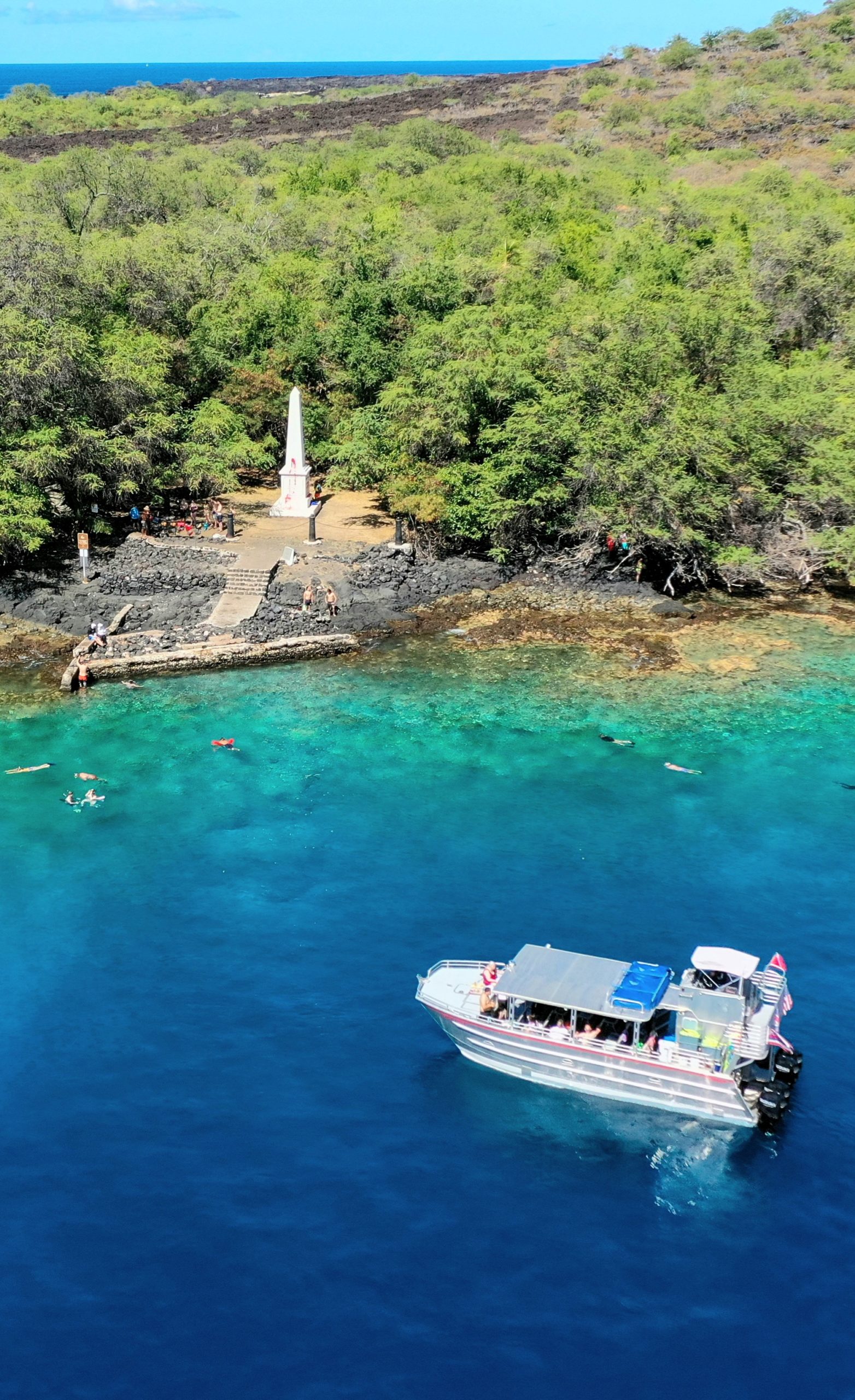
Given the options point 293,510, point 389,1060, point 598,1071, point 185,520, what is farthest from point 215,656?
point 598,1071

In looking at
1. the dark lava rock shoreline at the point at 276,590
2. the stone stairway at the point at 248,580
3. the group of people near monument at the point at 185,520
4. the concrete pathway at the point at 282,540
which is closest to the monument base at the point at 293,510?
the concrete pathway at the point at 282,540

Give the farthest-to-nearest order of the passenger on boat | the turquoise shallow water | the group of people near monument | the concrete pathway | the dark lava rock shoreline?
the group of people near monument, the concrete pathway, the dark lava rock shoreline, the passenger on boat, the turquoise shallow water

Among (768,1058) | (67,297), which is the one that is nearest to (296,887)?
(768,1058)

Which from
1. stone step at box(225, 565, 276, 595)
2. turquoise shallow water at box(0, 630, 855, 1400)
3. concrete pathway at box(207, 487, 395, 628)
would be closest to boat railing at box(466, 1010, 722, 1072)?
turquoise shallow water at box(0, 630, 855, 1400)

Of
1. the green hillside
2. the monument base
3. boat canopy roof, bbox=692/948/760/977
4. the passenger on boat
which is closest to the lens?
boat canopy roof, bbox=692/948/760/977

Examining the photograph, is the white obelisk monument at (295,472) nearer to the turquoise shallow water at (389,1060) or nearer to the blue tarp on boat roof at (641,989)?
the turquoise shallow water at (389,1060)

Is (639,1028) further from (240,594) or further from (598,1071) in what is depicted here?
(240,594)

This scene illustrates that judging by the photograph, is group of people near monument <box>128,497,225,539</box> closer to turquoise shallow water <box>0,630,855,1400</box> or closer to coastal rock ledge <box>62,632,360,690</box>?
coastal rock ledge <box>62,632,360,690</box>
